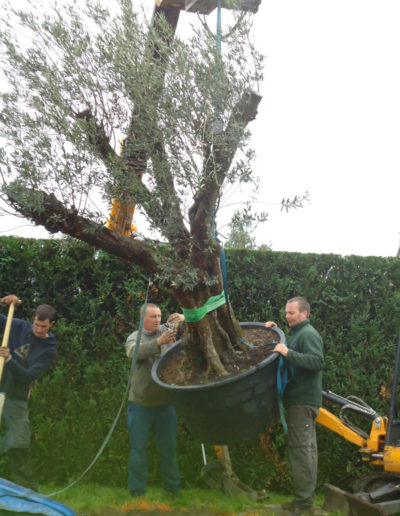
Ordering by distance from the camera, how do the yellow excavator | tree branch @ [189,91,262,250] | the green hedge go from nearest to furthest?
tree branch @ [189,91,262,250] < the yellow excavator < the green hedge

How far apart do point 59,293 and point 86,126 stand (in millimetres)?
2379

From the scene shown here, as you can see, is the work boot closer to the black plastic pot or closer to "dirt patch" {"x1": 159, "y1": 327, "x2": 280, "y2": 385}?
"dirt patch" {"x1": 159, "y1": 327, "x2": 280, "y2": 385}

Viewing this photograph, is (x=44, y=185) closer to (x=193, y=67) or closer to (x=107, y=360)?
(x=193, y=67)

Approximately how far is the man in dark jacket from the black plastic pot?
1745 millimetres

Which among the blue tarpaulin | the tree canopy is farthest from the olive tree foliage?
the blue tarpaulin

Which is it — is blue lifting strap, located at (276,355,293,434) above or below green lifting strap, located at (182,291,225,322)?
below

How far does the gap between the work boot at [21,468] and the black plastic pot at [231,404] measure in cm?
220

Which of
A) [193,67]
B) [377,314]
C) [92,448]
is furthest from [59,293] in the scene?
[377,314]

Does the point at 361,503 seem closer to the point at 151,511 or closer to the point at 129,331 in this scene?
the point at 151,511

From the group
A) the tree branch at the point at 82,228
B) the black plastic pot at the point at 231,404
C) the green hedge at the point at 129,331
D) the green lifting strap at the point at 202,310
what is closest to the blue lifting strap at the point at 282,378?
the black plastic pot at the point at 231,404

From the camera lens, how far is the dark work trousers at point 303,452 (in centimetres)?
490

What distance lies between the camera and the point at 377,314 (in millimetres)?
6516

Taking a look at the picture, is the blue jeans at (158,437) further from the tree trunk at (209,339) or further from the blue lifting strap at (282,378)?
Result: the blue lifting strap at (282,378)

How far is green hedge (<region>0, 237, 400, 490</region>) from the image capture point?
6.05 meters
